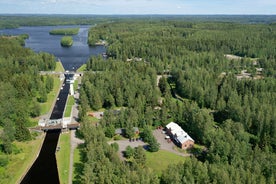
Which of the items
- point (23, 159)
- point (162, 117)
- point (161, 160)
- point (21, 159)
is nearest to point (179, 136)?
point (161, 160)

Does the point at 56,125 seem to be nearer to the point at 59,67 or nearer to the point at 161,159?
the point at 161,159

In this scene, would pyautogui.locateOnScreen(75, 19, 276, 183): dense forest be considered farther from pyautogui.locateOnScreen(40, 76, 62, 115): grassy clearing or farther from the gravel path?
pyautogui.locateOnScreen(40, 76, 62, 115): grassy clearing

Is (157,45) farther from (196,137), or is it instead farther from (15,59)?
(196,137)

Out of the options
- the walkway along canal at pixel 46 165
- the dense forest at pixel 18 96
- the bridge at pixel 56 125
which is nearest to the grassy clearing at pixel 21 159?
the walkway along canal at pixel 46 165

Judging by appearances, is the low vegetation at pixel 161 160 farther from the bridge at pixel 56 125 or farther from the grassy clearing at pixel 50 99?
the grassy clearing at pixel 50 99

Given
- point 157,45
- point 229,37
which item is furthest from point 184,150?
point 229,37

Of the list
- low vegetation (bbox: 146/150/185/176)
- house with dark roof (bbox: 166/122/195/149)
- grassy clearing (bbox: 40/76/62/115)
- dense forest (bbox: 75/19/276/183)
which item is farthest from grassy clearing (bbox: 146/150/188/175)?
grassy clearing (bbox: 40/76/62/115)
